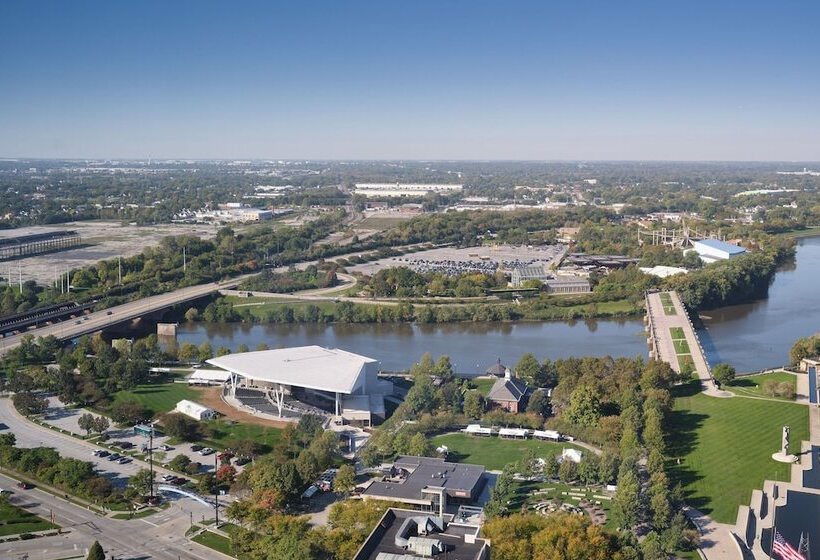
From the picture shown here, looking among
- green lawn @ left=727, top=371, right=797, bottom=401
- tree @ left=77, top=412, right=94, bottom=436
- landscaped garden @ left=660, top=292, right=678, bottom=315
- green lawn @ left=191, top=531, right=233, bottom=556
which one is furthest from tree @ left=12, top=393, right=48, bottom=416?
landscaped garden @ left=660, top=292, right=678, bottom=315

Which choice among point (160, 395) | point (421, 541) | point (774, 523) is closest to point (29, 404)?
point (160, 395)

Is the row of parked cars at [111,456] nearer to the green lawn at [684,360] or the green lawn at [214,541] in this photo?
the green lawn at [214,541]

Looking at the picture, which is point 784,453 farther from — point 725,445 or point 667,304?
point 667,304

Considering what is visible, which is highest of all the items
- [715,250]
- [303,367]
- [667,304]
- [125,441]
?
[715,250]

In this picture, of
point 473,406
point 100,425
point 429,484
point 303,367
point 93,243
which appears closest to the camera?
point 429,484

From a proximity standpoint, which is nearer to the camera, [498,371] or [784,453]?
[784,453]

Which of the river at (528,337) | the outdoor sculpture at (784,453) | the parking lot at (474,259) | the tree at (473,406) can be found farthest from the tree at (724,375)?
the parking lot at (474,259)

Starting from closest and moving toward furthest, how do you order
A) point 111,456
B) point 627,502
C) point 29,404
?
point 627,502 → point 111,456 → point 29,404
